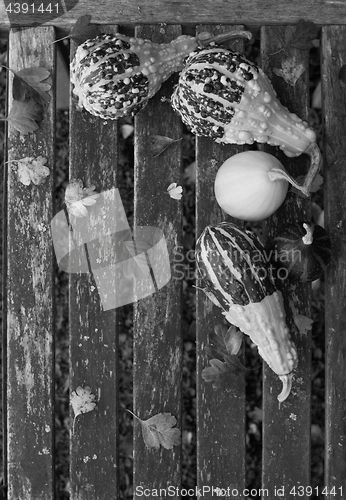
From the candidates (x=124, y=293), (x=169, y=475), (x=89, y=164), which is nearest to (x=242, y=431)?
(x=169, y=475)

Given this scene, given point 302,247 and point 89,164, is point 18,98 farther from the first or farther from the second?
point 302,247

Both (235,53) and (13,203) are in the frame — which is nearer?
(235,53)

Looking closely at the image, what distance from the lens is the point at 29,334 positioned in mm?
1375

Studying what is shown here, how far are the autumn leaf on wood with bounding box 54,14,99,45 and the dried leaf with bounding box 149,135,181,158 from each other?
0.29m

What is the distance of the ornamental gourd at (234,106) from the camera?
1.23 metres

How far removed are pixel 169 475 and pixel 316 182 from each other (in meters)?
0.81

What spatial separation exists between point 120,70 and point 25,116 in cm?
29

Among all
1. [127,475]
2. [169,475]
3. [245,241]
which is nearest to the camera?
[245,241]

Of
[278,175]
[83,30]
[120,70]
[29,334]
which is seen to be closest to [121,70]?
[120,70]

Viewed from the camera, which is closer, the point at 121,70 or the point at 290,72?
the point at 121,70

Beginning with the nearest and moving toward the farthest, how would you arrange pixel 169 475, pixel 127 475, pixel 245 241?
pixel 245 241 < pixel 169 475 < pixel 127 475

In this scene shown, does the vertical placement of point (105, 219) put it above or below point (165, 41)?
below

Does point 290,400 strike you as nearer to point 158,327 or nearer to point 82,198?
point 158,327

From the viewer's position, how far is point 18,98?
1381 mm
